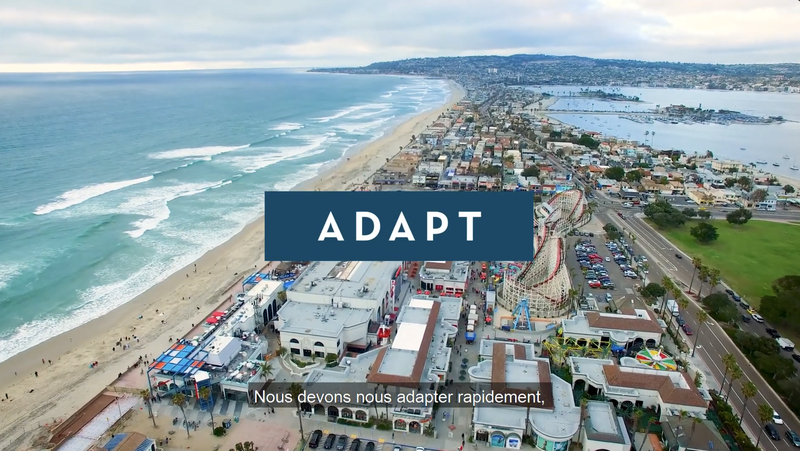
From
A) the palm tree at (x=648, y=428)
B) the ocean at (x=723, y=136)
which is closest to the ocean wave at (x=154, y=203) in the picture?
the palm tree at (x=648, y=428)

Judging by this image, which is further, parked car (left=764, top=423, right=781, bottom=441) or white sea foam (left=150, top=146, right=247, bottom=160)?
white sea foam (left=150, top=146, right=247, bottom=160)

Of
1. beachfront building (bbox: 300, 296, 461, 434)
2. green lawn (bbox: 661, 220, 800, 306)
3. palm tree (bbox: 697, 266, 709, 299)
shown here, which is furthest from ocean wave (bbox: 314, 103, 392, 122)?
beachfront building (bbox: 300, 296, 461, 434)

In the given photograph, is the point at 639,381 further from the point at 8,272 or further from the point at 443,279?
the point at 8,272

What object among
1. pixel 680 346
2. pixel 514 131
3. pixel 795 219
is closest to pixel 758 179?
pixel 795 219

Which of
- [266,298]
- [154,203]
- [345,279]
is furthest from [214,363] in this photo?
[154,203]

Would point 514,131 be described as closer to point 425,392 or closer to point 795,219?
point 795,219

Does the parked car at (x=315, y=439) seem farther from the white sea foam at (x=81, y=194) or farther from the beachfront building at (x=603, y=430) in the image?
the white sea foam at (x=81, y=194)

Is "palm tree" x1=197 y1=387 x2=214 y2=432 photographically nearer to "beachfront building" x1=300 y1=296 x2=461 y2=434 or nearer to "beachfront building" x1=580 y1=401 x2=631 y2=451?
"beachfront building" x1=300 y1=296 x2=461 y2=434
